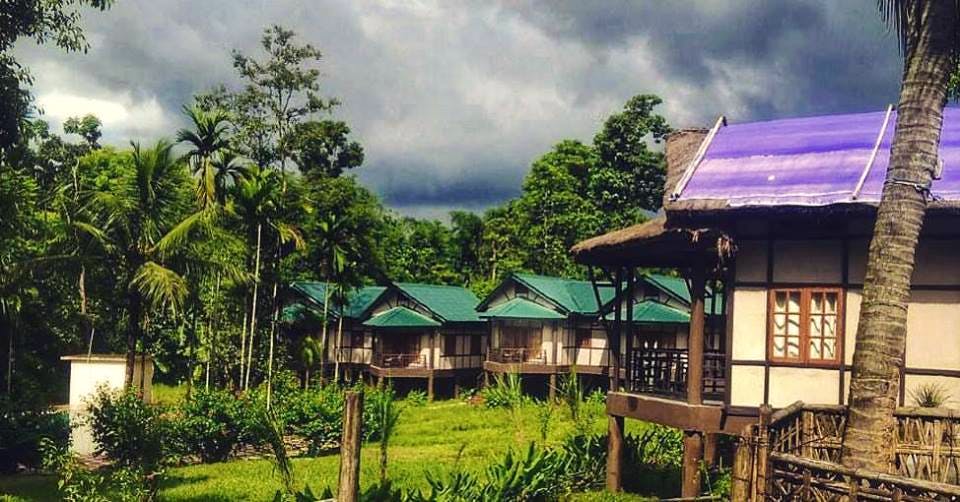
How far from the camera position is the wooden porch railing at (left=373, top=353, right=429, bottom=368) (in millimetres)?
38156

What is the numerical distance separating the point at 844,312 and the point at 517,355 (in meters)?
25.4

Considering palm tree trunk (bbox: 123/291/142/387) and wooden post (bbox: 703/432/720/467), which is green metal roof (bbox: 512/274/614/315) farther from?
palm tree trunk (bbox: 123/291/142/387)

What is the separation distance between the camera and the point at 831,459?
36.1 ft

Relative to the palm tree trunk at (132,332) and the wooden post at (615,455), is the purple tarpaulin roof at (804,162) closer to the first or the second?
the wooden post at (615,455)

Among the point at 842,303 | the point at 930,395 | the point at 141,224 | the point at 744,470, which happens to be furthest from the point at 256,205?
the point at 744,470

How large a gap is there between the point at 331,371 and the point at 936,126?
34.3 meters

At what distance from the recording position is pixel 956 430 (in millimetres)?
10734

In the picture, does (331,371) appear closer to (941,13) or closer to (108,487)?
(108,487)

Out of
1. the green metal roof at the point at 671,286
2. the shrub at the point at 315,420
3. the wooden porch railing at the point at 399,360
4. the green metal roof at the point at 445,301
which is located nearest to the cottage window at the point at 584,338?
the green metal roof at the point at 671,286

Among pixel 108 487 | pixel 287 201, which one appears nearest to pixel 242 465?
pixel 108 487

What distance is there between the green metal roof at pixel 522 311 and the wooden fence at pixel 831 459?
2591 cm

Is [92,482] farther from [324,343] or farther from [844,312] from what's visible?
[324,343]

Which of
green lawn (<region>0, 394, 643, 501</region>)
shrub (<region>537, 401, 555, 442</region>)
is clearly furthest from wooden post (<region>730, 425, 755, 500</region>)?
shrub (<region>537, 401, 555, 442</region>)

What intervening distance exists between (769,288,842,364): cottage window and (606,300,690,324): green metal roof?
72.7 ft
